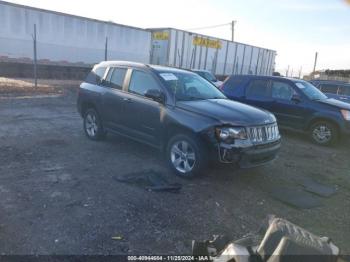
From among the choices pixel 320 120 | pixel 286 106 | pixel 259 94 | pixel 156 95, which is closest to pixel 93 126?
pixel 156 95

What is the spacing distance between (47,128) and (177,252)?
5927 mm

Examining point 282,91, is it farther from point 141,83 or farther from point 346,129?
point 141,83

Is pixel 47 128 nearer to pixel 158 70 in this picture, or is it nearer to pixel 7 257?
pixel 158 70

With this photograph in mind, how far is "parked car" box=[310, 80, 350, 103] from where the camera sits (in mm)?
12764

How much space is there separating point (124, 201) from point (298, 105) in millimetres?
6197

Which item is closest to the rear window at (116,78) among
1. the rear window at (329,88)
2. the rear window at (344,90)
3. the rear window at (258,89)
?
the rear window at (258,89)

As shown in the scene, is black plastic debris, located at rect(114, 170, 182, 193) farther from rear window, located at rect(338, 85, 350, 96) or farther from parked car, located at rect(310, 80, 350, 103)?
rear window, located at rect(338, 85, 350, 96)

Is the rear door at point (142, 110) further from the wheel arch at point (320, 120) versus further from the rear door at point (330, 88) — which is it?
the rear door at point (330, 88)

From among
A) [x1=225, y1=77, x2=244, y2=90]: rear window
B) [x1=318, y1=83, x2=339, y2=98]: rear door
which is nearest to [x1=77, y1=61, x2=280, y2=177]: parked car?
[x1=225, y1=77, x2=244, y2=90]: rear window

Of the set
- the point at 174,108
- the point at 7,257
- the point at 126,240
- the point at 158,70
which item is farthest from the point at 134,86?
the point at 7,257

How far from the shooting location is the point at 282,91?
30.6 ft

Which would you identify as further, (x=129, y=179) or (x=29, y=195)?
(x=129, y=179)

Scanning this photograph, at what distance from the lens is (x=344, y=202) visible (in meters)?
5.00

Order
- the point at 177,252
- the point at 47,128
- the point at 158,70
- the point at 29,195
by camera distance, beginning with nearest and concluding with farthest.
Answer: the point at 177,252 < the point at 29,195 < the point at 158,70 < the point at 47,128
